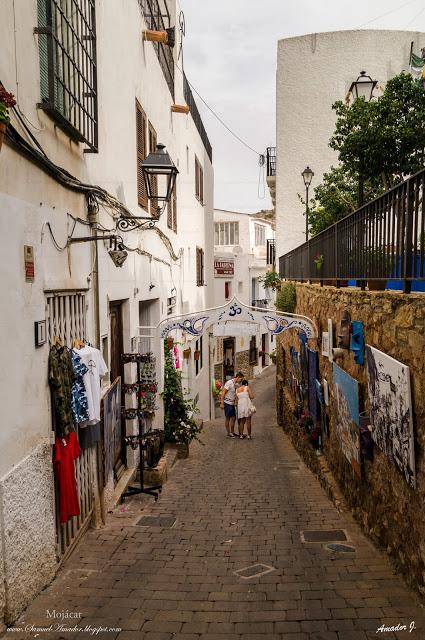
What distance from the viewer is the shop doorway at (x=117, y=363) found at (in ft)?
29.2

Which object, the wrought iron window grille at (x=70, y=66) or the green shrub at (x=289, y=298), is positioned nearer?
the wrought iron window grille at (x=70, y=66)

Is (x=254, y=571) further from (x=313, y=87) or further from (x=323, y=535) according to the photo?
(x=313, y=87)

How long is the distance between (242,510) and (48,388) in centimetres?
396

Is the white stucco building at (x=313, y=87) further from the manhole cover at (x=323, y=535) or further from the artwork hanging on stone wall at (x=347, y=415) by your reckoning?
the manhole cover at (x=323, y=535)

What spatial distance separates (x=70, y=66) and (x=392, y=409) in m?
5.09

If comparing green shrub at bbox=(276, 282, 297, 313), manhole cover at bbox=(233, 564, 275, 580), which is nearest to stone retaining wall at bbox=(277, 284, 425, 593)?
manhole cover at bbox=(233, 564, 275, 580)

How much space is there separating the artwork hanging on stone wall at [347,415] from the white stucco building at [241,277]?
84.3 feet

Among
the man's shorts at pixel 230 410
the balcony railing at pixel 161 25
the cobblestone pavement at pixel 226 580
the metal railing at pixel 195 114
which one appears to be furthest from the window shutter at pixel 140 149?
the metal railing at pixel 195 114

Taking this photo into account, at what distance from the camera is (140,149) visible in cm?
1084

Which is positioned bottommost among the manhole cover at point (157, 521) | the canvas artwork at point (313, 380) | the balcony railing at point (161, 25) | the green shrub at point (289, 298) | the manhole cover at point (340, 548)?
the manhole cover at point (157, 521)

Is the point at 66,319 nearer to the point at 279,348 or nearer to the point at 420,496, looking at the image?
the point at 420,496

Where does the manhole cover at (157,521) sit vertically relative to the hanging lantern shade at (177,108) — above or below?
below

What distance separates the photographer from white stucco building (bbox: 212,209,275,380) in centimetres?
3594

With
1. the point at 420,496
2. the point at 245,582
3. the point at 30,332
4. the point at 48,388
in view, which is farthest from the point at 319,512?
the point at 30,332
